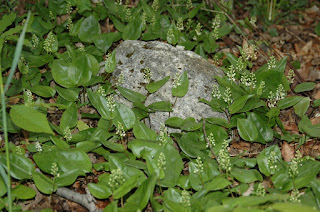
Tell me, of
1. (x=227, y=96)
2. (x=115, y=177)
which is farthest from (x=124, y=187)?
(x=227, y=96)

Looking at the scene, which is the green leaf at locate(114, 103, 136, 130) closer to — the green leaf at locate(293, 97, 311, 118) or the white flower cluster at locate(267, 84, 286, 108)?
the white flower cluster at locate(267, 84, 286, 108)

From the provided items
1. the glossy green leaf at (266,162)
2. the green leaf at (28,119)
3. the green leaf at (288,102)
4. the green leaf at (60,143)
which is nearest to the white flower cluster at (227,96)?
the green leaf at (288,102)

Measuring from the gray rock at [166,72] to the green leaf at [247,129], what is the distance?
1.28ft

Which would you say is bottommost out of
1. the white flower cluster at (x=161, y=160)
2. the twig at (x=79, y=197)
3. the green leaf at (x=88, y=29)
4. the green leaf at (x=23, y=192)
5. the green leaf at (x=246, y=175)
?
the twig at (x=79, y=197)

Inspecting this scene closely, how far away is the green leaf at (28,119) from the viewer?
2.43 meters

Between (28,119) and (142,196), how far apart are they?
3.16ft

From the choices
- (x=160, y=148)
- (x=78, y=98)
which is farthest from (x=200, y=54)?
(x=160, y=148)

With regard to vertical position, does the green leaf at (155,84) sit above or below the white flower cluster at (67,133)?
above

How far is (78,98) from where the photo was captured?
13.6ft

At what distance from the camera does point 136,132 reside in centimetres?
340

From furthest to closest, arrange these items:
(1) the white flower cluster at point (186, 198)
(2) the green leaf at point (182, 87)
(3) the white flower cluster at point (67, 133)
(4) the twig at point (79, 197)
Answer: (2) the green leaf at point (182, 87), (3) the white flower cluster at point (67, 133), (4) the twig at point (79, 197), (1) the white flower cluster at point (186, 198)

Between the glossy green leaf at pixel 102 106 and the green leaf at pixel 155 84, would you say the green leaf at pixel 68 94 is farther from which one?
the green leaf at pixel 155 84

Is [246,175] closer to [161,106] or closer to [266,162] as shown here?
[266,162]

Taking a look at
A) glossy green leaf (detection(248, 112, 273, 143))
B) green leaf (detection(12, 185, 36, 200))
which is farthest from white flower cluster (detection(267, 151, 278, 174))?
green leaf (detection(12, 185, 36, 200))
